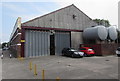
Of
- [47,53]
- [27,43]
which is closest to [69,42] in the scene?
[47,53]

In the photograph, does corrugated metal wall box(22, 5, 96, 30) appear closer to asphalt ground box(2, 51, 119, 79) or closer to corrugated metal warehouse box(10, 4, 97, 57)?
corrugated metal warehouse box(10, 4, 97, 57)

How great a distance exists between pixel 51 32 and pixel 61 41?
2.81m

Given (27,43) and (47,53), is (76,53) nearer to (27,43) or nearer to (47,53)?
(47,53)

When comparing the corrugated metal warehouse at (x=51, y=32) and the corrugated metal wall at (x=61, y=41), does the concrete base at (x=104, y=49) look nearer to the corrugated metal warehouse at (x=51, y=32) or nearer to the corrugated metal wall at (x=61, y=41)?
the corrugated metal warehouse at (x=51, y=32)

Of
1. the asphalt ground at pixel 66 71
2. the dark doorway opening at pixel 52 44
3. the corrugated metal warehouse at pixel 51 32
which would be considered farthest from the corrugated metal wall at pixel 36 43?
the asphalt ground at pixel 66 71

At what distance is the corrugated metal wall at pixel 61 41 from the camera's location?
2264 centimetres

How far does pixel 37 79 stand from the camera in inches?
298

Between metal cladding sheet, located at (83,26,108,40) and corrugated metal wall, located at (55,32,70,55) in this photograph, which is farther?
corrugated metal wall, located at (55,32,70,55)

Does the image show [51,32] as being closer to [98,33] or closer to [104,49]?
[98,33]

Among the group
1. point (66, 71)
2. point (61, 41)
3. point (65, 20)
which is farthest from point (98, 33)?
point (66, 71)

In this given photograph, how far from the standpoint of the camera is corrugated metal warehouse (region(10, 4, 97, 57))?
64.0 feet

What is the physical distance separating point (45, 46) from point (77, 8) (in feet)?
36.7

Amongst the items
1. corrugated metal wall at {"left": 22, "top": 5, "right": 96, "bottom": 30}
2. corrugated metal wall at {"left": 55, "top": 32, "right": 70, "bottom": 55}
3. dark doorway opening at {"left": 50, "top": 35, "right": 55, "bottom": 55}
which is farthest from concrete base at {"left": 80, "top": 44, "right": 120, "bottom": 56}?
dark doorway opening at {"left": 50, "top": 35, "right": 55, "bottom": 55}

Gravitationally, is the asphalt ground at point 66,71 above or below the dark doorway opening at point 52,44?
below
